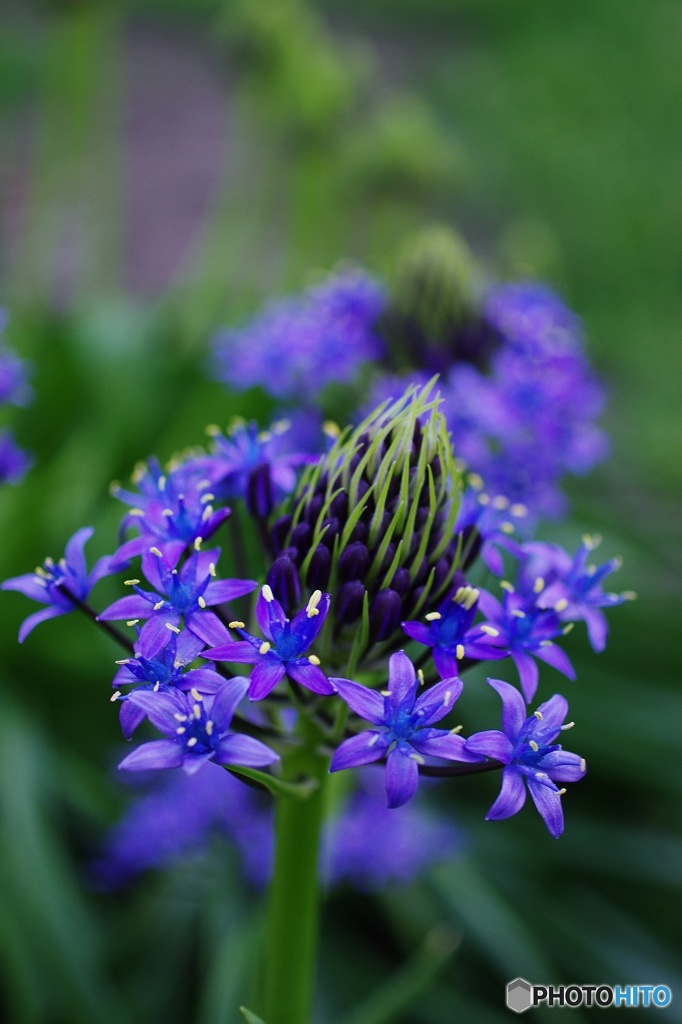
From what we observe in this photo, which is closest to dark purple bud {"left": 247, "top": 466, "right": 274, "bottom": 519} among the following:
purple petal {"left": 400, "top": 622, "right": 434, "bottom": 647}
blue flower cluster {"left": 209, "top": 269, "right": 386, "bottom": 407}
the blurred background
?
purple petal {"left": 400, "top": 622, "right": 434, "bottom": 647}

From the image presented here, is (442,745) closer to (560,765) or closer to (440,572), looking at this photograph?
(560,765)

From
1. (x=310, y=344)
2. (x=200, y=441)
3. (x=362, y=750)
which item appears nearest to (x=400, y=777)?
(x=362, y=750)

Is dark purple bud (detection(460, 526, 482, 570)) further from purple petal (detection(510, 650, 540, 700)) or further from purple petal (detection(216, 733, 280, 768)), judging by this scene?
purple petal (detection(216, 733, 280, 768))

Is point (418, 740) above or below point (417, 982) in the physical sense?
above

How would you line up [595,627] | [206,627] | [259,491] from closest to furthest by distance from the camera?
[206,627], [595,627], [259,491]

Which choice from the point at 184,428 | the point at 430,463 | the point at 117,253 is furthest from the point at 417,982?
the point at 117,253

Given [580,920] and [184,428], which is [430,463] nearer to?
[580,920]
